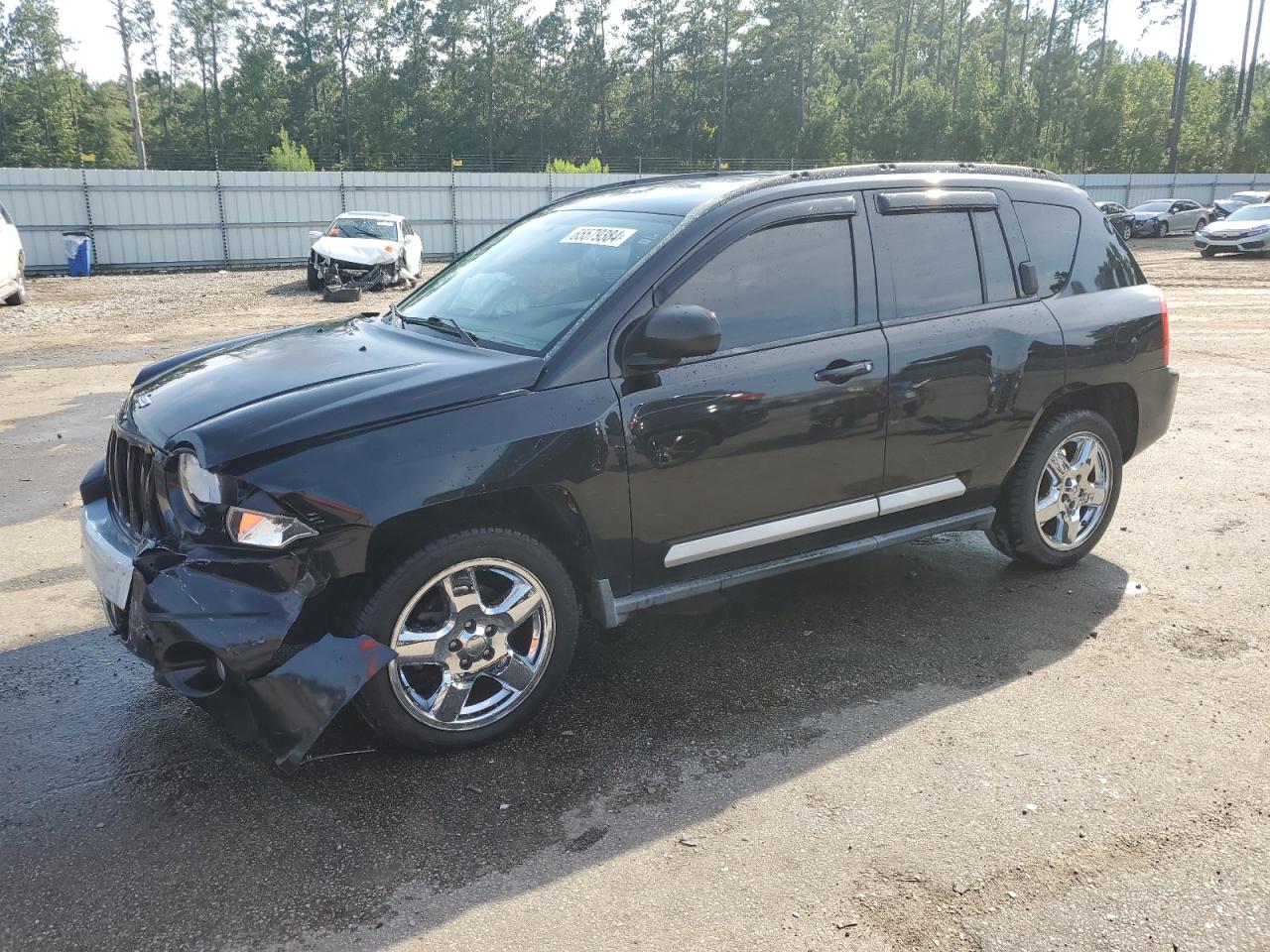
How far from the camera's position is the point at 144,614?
10.3ft

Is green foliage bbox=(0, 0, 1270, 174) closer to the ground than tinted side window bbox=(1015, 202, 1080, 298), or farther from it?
farther from it

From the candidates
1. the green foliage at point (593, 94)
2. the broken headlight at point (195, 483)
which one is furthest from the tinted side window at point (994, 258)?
the green foliage at point (593, 94)

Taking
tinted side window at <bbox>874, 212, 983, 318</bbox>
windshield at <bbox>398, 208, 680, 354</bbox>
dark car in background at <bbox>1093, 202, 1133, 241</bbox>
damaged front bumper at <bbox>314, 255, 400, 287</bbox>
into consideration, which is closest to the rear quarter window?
tinted side window at <bbox>874, 212, 983, 318</bbox>

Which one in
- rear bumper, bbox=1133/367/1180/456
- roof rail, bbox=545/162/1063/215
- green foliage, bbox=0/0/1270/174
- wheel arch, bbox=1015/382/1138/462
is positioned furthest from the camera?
green foliage, bbox=0/0/1270/174

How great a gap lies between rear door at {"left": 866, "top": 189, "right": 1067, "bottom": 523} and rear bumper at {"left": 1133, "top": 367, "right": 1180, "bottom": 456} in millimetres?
740

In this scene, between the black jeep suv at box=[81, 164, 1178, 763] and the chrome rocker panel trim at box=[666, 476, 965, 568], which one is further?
the chrome rocker panel trim at box=[666, 476, 965, 568]

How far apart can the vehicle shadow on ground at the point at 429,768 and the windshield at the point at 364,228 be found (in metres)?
16.5

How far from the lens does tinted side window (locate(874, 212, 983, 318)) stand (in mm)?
4387

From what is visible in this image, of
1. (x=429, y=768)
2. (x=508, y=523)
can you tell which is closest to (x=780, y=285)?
(x=508, y=523)

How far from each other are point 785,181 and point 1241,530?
3633 millimetres

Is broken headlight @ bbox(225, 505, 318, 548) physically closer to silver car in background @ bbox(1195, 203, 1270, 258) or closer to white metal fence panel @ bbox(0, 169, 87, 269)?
white metal fence panel @ bbox(0, 169, 87, 269)

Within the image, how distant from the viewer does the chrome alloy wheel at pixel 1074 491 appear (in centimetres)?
507

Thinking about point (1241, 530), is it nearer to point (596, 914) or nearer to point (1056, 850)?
point (1056, 850)

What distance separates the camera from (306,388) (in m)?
3.48
